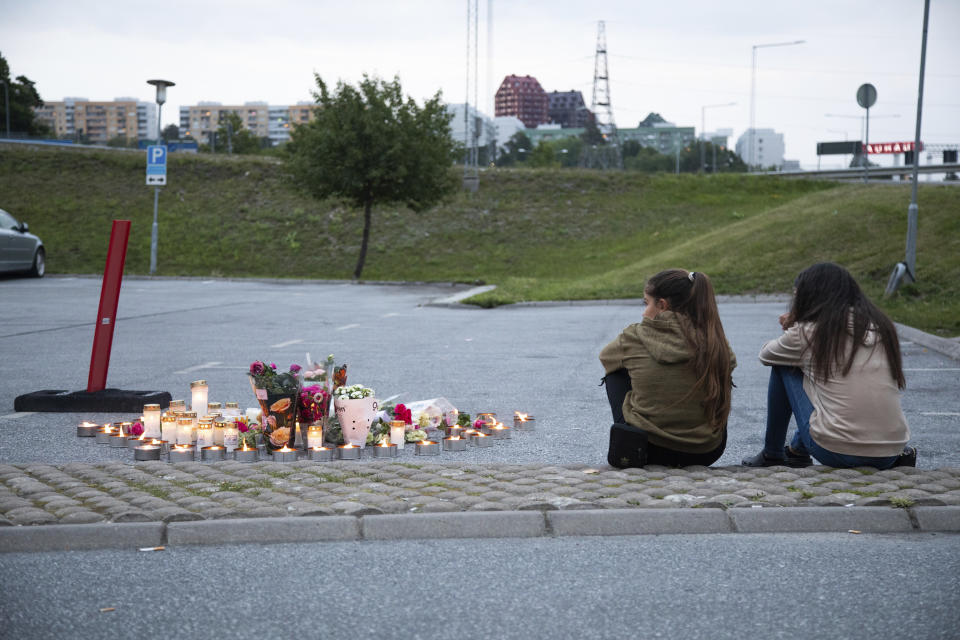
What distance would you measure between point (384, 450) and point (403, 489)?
120cm

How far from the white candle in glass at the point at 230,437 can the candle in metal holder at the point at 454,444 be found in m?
1.43

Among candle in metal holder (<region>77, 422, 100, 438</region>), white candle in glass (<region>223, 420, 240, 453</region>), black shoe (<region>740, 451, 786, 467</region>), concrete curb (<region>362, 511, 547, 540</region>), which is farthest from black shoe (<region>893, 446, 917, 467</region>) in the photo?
candle in metal holder (<region>77, 422, 100, 438</region>)

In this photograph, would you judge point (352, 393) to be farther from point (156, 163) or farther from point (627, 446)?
point (156, 163)

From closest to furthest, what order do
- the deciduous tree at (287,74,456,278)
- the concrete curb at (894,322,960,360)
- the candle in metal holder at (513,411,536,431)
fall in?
the candle in metal holder at (513,411,536,431) < the concrete curb at (894,322,960,360) < the deciduous tree at (287,74,456,278)

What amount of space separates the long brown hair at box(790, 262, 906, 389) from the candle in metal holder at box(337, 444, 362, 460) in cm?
291

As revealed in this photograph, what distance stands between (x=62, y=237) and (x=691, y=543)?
3987 cm

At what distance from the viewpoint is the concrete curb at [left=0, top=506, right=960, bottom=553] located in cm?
463

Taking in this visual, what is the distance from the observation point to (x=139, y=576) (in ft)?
13.8

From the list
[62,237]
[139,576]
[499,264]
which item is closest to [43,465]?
[139,576]

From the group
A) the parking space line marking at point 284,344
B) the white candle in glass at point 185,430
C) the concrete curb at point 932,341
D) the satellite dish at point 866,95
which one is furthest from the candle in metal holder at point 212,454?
the satellite dish at point 866,95

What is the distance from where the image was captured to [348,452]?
253 inches

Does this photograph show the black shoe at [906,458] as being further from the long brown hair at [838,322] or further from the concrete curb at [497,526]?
the concrete curb at [497,526]

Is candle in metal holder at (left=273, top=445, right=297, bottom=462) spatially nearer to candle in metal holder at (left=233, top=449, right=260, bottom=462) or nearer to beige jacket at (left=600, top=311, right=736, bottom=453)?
candle in metal holder at (left=233, top=449, right=260, bottom=462)

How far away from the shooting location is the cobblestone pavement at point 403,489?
490 centimetres
